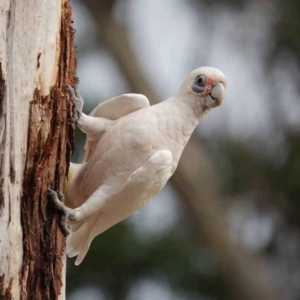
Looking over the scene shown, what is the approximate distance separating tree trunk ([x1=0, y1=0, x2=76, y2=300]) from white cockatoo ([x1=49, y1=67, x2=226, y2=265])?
93 mm

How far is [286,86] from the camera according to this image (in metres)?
3.12

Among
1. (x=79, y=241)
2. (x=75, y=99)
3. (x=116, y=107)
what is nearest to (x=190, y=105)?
(x=116, y=107)

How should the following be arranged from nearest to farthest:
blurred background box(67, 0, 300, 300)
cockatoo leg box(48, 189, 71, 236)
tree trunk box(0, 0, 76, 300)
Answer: tree trunk box(0, 0, 76, 300), cockatoo leg box(48, 189, 71, 236), blurred background box(67, 0, 300, 300)

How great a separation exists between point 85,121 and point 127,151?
0.36ft

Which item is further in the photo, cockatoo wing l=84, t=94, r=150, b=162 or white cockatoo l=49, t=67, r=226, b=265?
cockatoo wing l=84, t=94, r=150, b=162

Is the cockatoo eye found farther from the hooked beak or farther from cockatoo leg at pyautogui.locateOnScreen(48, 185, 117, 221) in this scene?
cockatoo leg at pyautogui.locateOnScreen(48, 185, 117, 221)

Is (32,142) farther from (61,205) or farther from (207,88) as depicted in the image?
(207,88)

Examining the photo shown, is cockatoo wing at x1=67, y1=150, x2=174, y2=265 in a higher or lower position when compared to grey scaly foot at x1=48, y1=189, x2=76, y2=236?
higher

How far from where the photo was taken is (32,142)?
1208mm

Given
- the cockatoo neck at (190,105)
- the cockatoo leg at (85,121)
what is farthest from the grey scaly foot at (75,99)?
the cockatoo neck at (190,105)

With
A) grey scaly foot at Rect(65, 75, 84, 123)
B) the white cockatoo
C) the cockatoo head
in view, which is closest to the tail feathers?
the white cockatoo

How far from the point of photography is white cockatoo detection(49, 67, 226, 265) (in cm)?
140

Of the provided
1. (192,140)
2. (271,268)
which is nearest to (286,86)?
(192,140)

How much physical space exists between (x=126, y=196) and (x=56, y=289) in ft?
0.85
